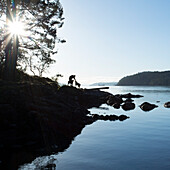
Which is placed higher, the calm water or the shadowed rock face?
the shadowed rock face

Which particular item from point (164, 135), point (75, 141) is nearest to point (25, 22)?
point (75, 141)

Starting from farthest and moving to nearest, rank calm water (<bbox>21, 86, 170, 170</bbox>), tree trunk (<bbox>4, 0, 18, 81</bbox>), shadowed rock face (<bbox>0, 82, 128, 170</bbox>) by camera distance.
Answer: tree trunk (<bbox>4, 0, 18, 81</bbox>) → shadowed rock face (<bbox>0, 82, 128, 170</bbox>) → calm water (<bbox>21, 86, 170, 170</bbox>)

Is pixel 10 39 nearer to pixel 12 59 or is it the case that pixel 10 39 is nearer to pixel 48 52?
pixel 12 59

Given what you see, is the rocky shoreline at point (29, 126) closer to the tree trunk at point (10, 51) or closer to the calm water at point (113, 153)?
the calm water at point (113, 153)

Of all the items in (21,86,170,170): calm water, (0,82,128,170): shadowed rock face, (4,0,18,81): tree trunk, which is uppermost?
(4,0,18,81): tree trunk

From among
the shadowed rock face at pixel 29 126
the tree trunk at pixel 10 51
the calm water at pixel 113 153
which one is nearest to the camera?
the calm water at pixel 113 153

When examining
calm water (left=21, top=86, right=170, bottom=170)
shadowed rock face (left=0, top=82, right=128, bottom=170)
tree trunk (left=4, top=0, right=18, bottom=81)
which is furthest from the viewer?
tree trunk (left=4, top=0, right=18, bottom=81)

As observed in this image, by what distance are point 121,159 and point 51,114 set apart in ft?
21.7

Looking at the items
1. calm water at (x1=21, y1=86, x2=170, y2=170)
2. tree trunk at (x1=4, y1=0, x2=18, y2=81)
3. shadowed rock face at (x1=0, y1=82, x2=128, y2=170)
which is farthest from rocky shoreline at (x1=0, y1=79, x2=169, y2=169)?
tree trunk at (x1=4, y1=0, x2=18, y2=81)

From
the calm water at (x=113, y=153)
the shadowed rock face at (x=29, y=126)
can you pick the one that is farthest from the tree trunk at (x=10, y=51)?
the calm water at (x=113, y=153)

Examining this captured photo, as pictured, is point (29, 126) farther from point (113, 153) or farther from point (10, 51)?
point (10, 51)

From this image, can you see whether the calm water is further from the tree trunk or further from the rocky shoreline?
the tree trunk

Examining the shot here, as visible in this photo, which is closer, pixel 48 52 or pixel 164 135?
pixel 164 135

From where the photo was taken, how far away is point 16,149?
28.6 ft
